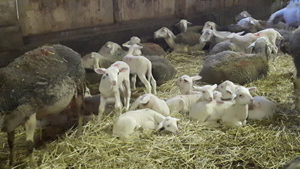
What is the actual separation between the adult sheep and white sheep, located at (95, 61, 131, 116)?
1.65 ft

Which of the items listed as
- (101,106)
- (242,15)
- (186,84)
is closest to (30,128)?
(101,106)

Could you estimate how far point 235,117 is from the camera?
4477mm

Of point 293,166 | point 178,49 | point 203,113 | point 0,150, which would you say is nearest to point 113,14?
point 178,49

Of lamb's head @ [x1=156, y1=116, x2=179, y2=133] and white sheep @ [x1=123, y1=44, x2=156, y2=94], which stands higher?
white sheep @ [x1=123, y1=44, x2=156, y2=94]

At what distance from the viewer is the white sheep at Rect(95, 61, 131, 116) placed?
4.43 m

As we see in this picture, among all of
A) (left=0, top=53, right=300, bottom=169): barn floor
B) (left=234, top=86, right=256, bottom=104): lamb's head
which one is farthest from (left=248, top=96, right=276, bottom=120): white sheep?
(left=234, top=86, right=256, bottom=104): lamb's head

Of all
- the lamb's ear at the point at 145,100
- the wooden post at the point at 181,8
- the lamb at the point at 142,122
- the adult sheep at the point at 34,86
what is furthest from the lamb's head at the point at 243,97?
the wooden post at the point at 181,8

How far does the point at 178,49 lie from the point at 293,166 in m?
6.23

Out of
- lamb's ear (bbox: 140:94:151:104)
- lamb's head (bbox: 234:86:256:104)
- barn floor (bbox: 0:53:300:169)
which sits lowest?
barn floor (bbox: 0:53:300:169)

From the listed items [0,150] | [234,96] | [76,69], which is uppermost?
[76,69]

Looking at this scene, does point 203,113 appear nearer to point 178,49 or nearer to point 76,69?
point 76,69

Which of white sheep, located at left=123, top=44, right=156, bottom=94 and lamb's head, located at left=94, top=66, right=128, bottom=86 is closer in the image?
lamb's head, located at left=94, top=66, right=128, bottom=86

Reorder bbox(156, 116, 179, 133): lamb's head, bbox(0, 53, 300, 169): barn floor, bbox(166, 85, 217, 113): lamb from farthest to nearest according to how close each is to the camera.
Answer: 1. bbox(166, 85, 217, 113): lamb
2. bbox(156, 116, 179, 133): lamb's head
3. bbox(0, 53, 300, 169): barn floor

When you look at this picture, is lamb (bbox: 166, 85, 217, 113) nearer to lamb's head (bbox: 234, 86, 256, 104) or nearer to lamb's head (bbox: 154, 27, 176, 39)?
lamb's head (bbox: 234, 86, 256, 104)
